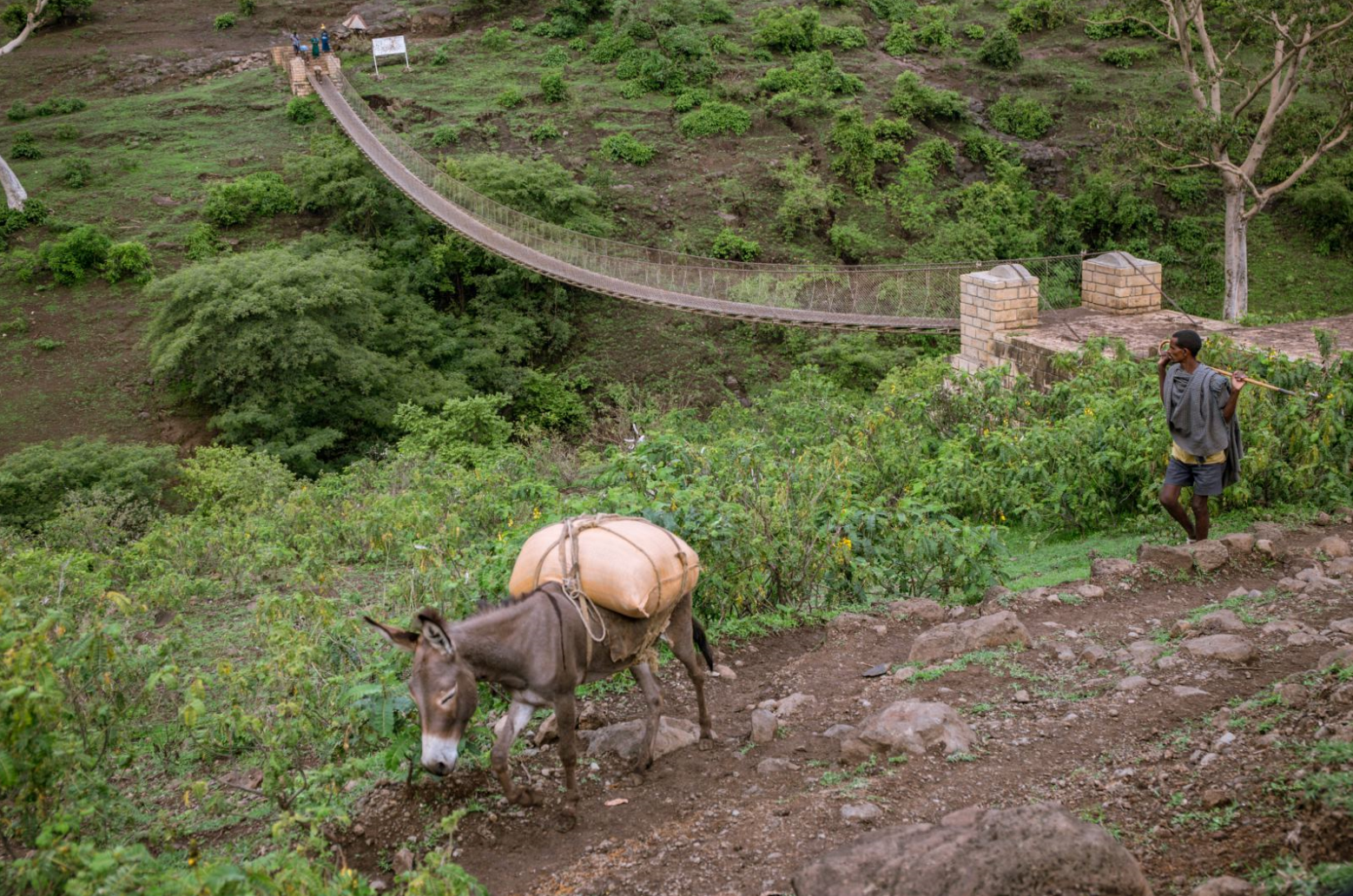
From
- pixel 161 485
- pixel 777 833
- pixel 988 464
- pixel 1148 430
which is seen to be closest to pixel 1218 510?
pixel 1148 430

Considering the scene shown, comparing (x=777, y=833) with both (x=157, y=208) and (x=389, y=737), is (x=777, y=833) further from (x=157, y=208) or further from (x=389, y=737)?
(x=157, y=208)

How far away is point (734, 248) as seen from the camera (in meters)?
20.5

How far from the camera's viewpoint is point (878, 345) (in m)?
18.1

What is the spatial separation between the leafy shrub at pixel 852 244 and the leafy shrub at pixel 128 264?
1275 cm

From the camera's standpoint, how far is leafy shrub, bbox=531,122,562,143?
23.3 m

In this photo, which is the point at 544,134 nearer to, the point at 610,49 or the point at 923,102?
the point at 610,49

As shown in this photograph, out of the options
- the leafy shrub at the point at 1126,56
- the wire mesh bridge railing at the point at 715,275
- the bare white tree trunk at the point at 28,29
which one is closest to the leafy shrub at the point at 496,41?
the wire mesh bridge railing at the point at 715,275

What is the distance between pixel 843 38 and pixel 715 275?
532 inches

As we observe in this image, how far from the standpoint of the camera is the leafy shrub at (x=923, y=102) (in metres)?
23.6

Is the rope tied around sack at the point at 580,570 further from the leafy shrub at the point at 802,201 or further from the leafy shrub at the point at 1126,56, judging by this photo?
the leafy shrub at the point at 1126,56

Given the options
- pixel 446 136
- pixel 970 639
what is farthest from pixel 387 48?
pixel 970 639

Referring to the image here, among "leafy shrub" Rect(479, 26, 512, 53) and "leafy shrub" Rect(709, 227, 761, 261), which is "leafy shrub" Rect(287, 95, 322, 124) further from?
"leafy shrub" Rect(709, 227, 761, 261)

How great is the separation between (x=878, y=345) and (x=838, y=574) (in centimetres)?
1244

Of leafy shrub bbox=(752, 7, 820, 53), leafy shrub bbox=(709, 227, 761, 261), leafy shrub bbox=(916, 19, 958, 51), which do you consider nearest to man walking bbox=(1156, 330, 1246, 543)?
leafy shrub bbox=(709, 227, 761, 261)
